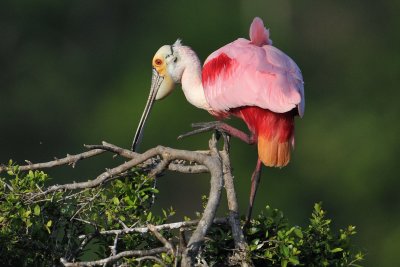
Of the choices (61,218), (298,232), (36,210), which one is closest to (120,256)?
(36,210)

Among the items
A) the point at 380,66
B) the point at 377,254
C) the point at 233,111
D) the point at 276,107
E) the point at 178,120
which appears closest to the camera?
the point at 276,107

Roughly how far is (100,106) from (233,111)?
13778 millimetres

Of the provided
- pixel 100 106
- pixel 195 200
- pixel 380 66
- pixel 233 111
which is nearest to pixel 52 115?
pixel 100 106

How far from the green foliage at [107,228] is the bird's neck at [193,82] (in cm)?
185

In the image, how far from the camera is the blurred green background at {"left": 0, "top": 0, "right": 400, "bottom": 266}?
1962 centimetres

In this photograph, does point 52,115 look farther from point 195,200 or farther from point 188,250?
point 188,250

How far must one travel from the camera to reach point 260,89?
25.4 feet

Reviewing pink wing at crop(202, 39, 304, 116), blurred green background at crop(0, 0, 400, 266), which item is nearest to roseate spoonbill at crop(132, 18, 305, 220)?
pink wing at crop(202, 39, 304, 116)

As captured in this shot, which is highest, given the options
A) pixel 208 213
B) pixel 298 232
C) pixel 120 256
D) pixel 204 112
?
pixel 204 112

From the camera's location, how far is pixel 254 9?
23031 mm

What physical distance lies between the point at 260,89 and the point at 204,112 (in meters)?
12.7

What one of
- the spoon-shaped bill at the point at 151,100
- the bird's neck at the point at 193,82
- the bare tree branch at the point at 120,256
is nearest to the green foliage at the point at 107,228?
the bare tree branch at the point at 120,256

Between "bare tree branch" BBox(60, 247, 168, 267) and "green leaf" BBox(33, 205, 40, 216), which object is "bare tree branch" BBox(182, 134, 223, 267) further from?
"green leaf" BBox(33, 205, 40, 216)

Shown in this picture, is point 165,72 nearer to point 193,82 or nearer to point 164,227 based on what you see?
point 193,82
